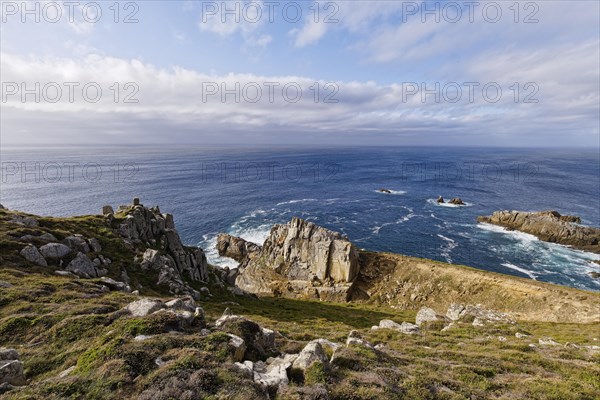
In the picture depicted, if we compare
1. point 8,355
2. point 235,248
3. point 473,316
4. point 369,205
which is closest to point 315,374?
point 8,355

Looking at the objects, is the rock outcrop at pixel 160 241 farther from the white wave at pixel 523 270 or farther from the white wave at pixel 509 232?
the white wave at pixel 509 232

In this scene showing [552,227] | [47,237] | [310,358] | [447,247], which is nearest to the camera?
[310,358]

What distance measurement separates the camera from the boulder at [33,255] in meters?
27.8

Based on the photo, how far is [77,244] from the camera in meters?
33.1

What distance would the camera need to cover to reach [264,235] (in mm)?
88562

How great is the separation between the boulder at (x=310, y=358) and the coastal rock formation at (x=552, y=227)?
340 feet

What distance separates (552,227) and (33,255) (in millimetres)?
122416

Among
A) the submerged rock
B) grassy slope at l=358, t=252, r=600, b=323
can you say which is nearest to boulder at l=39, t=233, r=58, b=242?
grassy slope at l=358, t=252, r=600, b=323

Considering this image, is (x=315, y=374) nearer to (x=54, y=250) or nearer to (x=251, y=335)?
(x=251, y=335)

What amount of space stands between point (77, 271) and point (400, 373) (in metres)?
33.6

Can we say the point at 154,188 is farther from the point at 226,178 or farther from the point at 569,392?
the point at 569,392

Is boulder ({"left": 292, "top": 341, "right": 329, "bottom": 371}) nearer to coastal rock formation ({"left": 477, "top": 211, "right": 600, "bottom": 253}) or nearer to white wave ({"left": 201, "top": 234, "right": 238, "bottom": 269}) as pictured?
white wave ({"left": 201, "top": 234, "right": 238, "bottom": 269})

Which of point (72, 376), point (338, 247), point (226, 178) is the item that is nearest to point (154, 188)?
point (226, 178)

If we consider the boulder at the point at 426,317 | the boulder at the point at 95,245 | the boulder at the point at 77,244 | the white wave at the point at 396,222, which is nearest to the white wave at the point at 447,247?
the white wave at the point at 396,222
